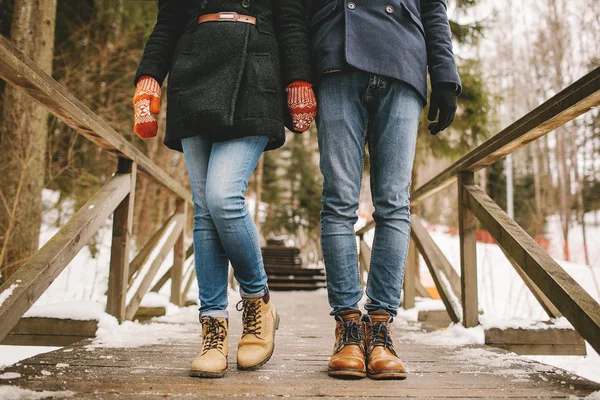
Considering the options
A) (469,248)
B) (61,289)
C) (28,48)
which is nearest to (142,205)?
(61,289)

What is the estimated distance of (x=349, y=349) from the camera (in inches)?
63.9

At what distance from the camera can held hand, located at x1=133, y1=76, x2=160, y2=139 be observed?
1.80 metres

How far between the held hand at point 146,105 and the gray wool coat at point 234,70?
37 mm

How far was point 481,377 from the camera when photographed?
5.22 feet

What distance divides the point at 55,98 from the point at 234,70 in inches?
27.4

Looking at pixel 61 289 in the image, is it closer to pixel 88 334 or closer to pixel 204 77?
pixel 88 334

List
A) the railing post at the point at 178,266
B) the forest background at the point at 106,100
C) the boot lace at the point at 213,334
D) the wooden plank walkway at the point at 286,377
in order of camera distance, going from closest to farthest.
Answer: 1. the wooden plank walkway at the point at 286,377
2. the boot lace at the point at 213,334
3. the railing post at the point at 178,266
4. the forest background at the point at 106,100

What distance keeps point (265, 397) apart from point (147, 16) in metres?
5.98

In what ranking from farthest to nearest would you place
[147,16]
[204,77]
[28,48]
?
[147,16] → [28,48] → [204,77]

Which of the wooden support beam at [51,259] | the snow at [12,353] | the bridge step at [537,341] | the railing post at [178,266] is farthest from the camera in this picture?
the railing post at [178,266]

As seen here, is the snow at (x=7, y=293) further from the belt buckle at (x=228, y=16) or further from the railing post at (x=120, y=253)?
the belt buckle at (x=228, y=16)

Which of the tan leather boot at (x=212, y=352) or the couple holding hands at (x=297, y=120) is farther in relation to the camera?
the couple holding hands at (x=297, y=120)

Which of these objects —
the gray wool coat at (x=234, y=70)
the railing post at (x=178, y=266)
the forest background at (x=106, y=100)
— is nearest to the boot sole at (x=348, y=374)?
the gray wool coat at (x=234, y=70)

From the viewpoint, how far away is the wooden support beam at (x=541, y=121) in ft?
5.08
